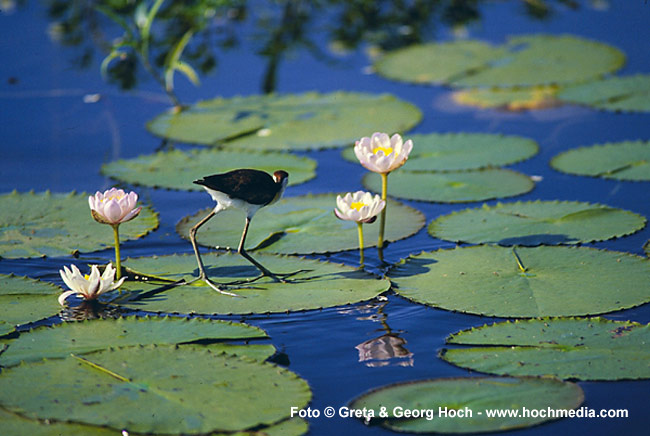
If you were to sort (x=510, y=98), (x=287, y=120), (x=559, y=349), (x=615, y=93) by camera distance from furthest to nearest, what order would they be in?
(x=510, y=98)
(x=615, y=93)
(x=287, y=120)
(x=559, y=349)

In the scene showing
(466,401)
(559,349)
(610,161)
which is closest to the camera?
(466,401)

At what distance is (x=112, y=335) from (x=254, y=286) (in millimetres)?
752

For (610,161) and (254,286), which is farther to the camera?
(610,161)

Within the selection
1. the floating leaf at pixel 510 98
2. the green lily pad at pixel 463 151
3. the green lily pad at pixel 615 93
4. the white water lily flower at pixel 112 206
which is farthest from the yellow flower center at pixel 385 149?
the green lily pad at pixel 615 93

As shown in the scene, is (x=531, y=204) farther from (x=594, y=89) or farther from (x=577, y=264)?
(x=594, y=89)

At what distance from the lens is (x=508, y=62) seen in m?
7.75

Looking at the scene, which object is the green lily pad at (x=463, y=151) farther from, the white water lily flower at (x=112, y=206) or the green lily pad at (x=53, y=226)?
the white water lily flower at (x=112, y=206)

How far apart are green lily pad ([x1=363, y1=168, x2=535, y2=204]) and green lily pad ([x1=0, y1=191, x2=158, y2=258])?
155cm

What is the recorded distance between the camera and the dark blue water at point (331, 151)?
337 centimetres

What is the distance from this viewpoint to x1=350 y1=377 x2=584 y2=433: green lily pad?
2.86 metres

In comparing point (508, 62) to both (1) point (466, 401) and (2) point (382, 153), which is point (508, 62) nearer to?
(2) point (382, 153)

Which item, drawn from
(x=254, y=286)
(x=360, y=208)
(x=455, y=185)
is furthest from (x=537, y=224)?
(x=254, y=286)

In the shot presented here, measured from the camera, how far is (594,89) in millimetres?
7039

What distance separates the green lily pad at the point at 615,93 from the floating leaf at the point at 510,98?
14 centimetres
